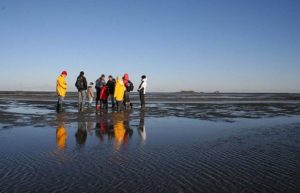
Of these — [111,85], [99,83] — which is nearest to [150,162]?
[111,85]

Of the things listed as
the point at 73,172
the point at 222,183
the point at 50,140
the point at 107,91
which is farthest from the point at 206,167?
the point at 107,91

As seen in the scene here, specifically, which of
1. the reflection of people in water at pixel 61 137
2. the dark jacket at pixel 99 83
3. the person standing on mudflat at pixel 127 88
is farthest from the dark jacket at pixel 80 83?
the reflection of people in water at pixel 61 137

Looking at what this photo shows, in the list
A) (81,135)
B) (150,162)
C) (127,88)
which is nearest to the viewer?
(150,162)

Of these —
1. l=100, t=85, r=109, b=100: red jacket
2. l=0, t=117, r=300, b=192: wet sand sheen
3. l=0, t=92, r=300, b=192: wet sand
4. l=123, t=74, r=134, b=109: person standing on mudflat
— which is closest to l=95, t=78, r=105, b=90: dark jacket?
l=100, t=85, r=109, b=100: red jacket

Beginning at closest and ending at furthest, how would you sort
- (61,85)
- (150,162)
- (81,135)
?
(150,162)
(81,135)
(61,85)

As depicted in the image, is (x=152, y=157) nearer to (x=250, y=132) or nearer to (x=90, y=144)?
(x=90, y=144)

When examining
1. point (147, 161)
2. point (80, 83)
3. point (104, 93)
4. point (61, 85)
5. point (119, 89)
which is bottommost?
point (147, 161)

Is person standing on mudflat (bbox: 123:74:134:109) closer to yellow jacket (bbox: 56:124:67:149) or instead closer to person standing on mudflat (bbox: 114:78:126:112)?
person standing on mudflat (bbox: 114:78:126:112)

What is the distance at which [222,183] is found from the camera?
178 inches

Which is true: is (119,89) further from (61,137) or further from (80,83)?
(61,137)

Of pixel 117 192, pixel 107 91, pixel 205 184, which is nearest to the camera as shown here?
pixel 117 192

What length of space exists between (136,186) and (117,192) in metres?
0.32

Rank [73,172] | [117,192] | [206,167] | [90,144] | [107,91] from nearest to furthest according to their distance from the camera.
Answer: [117,192] → [73,172] → [206,167] → [90,144] → [107,91]

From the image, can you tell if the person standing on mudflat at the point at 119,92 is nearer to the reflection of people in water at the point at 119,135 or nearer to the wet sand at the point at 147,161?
the reflection of people in water at the point at 119,135
